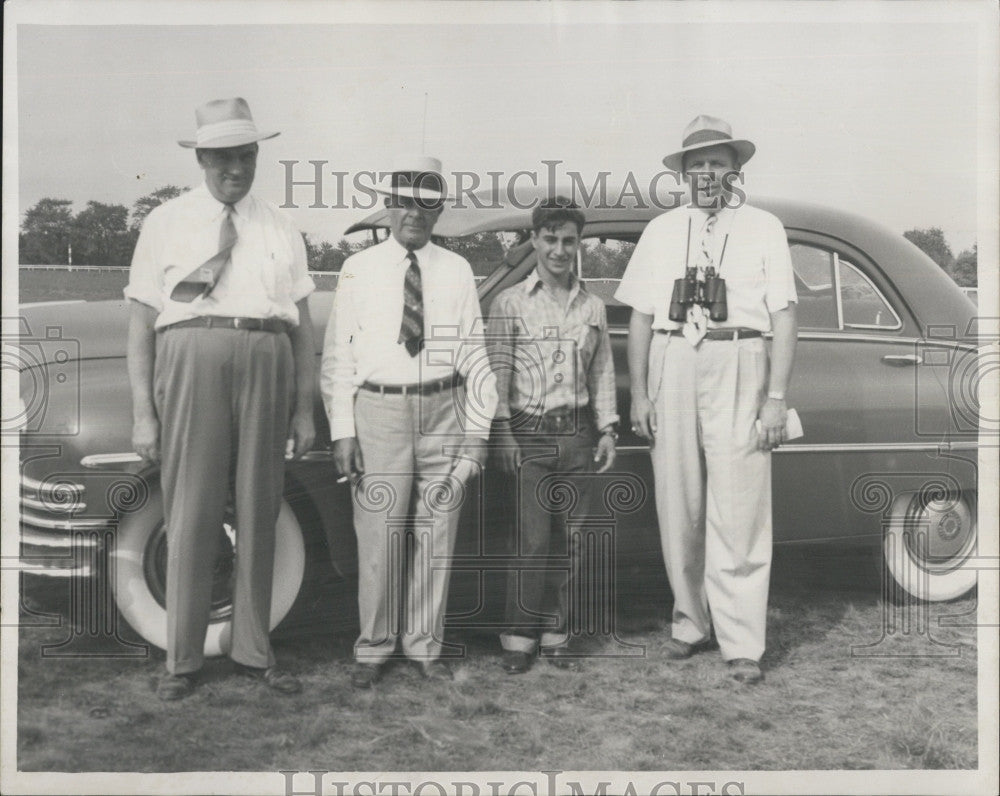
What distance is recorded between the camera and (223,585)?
3771mm

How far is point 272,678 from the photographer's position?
147 inches

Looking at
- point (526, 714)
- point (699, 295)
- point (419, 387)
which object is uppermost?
point (699, 295)

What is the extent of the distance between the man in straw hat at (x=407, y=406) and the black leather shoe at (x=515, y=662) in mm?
207

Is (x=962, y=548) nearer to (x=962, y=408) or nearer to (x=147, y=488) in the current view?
(x=962, y=408)

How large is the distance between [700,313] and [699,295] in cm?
7

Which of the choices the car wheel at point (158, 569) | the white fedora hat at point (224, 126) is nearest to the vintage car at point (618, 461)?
the car wheel at point (158, 569)

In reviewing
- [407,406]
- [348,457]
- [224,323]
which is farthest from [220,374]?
[407,406]

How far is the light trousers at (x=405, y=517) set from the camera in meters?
3.74

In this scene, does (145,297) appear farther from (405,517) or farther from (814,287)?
(814,287)

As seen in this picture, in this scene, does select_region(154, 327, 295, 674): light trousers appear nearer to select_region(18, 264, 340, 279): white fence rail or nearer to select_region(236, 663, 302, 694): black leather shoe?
select_region(236, 663, 302, 694): black leather shoe

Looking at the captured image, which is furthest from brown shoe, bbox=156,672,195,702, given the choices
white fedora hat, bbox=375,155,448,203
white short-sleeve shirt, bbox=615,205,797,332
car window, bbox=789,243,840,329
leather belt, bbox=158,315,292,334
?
→ car window, bbox=789,243,840,329

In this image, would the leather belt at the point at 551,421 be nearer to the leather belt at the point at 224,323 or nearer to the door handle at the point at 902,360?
the leather belt at the point at 224,323

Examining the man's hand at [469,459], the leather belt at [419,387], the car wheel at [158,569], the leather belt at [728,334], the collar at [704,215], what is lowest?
the car wheel at [158,569]

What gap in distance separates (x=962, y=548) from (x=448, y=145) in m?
2.48
